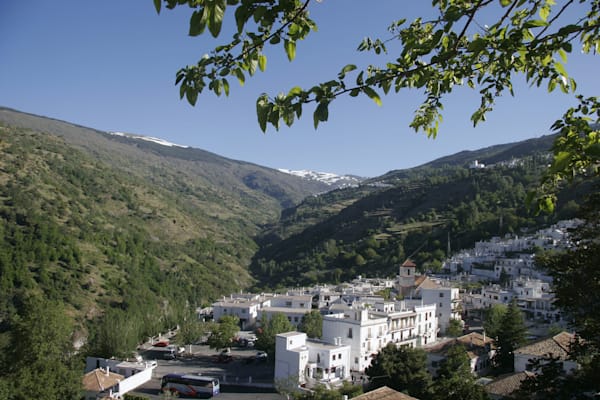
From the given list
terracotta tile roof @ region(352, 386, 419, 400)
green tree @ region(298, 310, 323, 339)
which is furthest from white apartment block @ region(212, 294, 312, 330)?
terracotta tile roof @ region(352, 386, 419, 400)

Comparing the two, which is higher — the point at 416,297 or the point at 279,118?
the point at 279,118

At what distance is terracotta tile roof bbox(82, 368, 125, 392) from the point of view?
22859 mm

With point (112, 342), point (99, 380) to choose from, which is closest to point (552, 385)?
point (99, 380)

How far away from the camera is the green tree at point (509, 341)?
24.2 meters

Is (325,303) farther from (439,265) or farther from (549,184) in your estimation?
(549,184)

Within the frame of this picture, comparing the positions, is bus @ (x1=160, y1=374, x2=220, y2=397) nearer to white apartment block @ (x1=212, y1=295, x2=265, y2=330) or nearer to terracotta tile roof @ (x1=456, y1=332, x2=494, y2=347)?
terracotta tile roof @ (x1=456, y1=332, x2=494, y2=347)

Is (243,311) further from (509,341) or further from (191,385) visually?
(509,341)

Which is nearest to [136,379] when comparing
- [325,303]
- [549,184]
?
[325,303]

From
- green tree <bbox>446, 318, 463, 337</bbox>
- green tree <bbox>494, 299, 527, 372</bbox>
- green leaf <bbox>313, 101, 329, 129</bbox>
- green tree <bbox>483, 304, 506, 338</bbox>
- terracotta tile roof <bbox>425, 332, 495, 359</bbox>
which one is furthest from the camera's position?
green tree <bbox>446, 318, 463, 337</bbox>

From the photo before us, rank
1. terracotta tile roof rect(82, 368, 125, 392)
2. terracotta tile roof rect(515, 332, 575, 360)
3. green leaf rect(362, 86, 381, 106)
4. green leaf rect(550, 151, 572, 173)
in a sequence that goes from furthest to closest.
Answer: terracotta tile roof rect(82, 368, 125, 392) → terracotta tile roof rect(515, 332, 575, 360) → green leaf rect(362, 86, 381, 106) → green leaf rect(550, 151, 572, 173)

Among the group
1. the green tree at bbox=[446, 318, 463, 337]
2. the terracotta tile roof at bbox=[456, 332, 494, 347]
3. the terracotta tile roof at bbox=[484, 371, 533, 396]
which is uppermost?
the terracotta tile roof at bbox=[484, 371, 533, 396]

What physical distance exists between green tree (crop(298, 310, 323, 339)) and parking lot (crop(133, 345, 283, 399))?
331 cm

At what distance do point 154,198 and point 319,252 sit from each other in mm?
35196

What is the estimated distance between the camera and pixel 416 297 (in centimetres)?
3747
